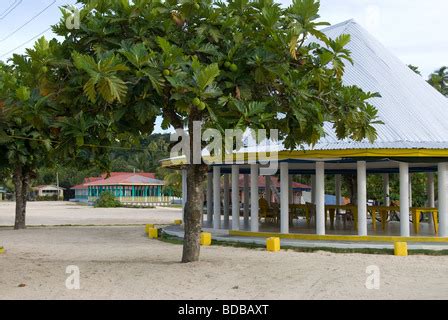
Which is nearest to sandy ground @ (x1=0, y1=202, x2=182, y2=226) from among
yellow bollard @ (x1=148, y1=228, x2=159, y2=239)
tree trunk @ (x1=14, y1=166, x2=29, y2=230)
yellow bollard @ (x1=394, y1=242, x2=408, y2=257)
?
tree trunk @ (x1=14, y1=166, x2=29, y2=230)

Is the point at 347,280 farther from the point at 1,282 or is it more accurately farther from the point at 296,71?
the point at 1,282

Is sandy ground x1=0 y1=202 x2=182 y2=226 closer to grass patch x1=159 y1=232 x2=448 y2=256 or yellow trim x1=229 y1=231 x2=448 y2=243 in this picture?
grass patch x1=159 y1=232 x2=448 y2=256

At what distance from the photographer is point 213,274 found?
1185 cm

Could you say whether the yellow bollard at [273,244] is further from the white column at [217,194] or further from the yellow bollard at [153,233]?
the yellow bollard at [153,233]

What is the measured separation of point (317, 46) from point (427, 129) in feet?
24.4

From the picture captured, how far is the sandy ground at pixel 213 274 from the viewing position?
9859 mm

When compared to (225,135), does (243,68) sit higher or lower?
higher

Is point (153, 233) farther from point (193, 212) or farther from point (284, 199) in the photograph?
point (193, 212)

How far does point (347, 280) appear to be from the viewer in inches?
444

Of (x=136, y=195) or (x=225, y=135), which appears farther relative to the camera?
(x=136, y=195)

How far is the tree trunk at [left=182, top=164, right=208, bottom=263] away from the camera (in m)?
13.0
